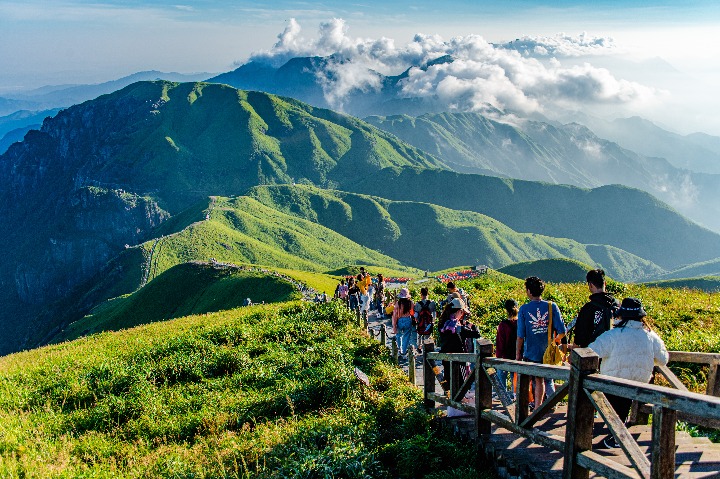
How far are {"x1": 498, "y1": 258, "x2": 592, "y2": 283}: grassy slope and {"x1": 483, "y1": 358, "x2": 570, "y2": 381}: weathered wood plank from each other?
141699 mm

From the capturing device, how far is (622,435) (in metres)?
5.27

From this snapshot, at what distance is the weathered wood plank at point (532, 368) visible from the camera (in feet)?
20.8

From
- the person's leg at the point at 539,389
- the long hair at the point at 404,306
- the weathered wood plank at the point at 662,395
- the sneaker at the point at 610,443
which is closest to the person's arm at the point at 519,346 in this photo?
the person's leg at the point at 539,389

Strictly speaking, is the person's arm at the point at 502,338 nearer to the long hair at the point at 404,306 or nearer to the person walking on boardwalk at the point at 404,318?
the person walking on boardwalk at the point at 404,318

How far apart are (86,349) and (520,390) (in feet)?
61.6

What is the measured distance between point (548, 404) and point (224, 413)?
8.11 metres

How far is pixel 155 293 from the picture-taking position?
80.7 m

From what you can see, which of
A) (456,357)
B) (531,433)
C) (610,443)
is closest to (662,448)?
(610,443)

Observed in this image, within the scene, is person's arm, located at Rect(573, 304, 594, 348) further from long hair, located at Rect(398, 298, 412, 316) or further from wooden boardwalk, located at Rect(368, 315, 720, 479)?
long hair, located at Rect(398, 298, 412, 316)

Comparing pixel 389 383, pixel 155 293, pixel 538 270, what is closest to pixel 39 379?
pixel 389 383

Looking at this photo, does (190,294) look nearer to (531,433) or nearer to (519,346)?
(519,346)

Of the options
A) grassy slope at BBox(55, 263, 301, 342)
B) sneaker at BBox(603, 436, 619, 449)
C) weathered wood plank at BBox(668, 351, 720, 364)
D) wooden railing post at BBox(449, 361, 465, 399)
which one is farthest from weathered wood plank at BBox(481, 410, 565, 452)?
grassy slope at BBox(55, 263, 301, 342)

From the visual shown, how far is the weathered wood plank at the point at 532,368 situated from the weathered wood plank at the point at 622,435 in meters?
0.54

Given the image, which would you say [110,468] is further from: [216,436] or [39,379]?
[39,379]
